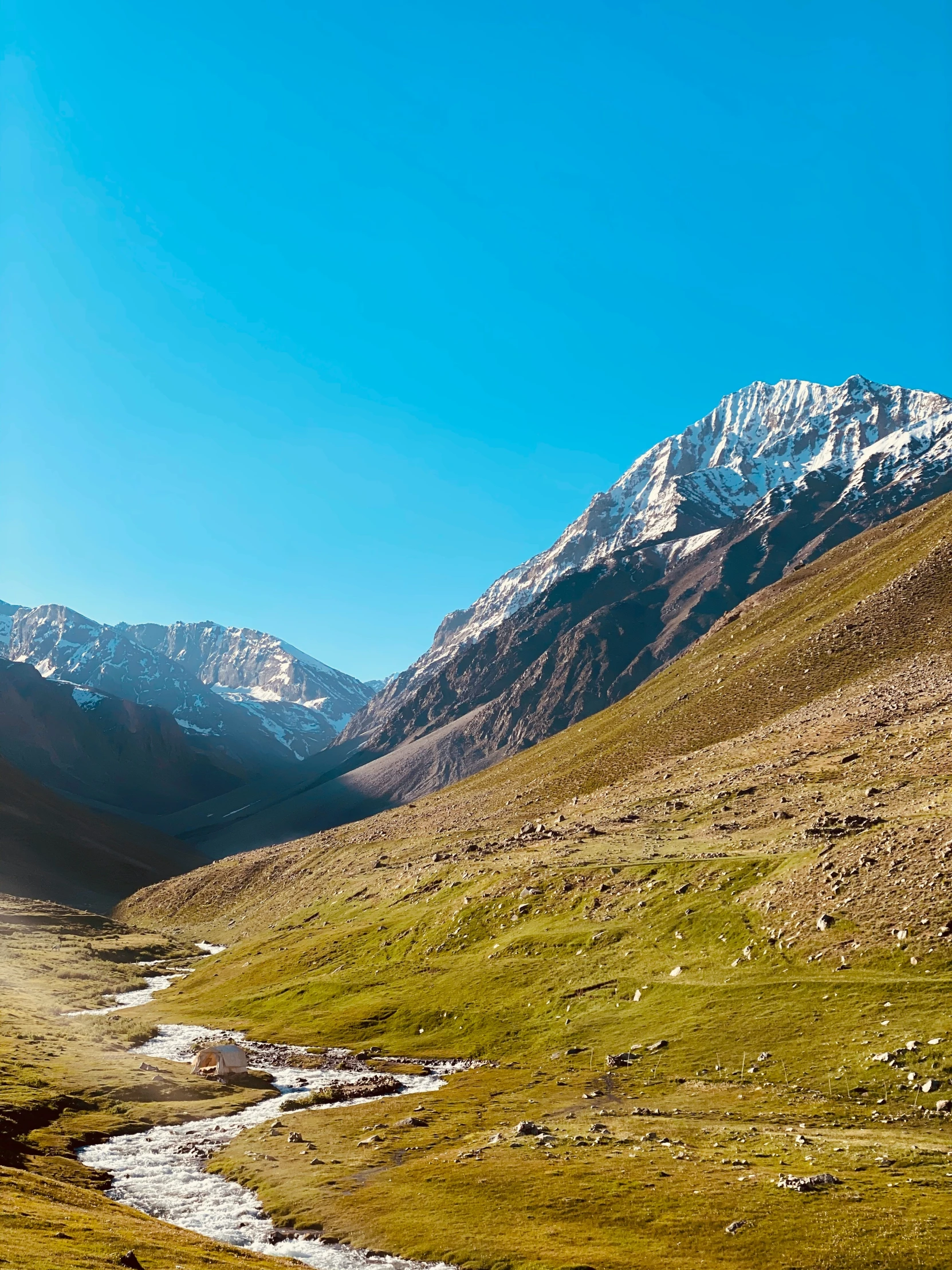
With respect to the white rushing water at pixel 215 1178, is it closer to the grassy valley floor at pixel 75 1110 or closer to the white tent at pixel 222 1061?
the grassy valley floor at pixel 75 1110

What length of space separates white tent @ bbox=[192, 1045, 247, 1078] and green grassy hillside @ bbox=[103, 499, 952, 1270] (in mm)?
12988

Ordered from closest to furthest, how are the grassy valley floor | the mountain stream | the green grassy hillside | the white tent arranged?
the grassy valley floor → the green grassy hillside → the mountain stream → the white tent

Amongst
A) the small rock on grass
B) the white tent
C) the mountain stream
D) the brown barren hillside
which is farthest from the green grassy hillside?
the white tent

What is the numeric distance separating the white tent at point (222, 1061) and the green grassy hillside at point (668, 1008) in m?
13.0

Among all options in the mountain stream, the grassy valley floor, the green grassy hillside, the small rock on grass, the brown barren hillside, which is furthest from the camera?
the brown barren hillside

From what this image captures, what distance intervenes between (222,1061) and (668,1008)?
35887mm

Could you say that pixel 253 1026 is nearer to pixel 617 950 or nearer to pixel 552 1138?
pixel 617 950

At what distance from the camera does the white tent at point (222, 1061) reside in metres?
68.5

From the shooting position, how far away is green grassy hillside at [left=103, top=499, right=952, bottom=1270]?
113ft

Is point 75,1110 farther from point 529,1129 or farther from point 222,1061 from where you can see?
point 529,1129

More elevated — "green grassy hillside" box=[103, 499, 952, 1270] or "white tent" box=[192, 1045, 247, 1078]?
"green grassy hillside" box=[103, 499, 952, 1270]

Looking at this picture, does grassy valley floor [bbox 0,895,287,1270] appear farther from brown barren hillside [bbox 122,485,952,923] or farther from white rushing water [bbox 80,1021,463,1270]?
brown barren hillside [bbox 122,485,952,923]

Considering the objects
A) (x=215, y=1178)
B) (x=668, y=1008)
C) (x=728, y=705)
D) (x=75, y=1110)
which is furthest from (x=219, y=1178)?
(x=728, y=705)

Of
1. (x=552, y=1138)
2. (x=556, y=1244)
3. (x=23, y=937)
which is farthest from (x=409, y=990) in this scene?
(x=23, y=937)
